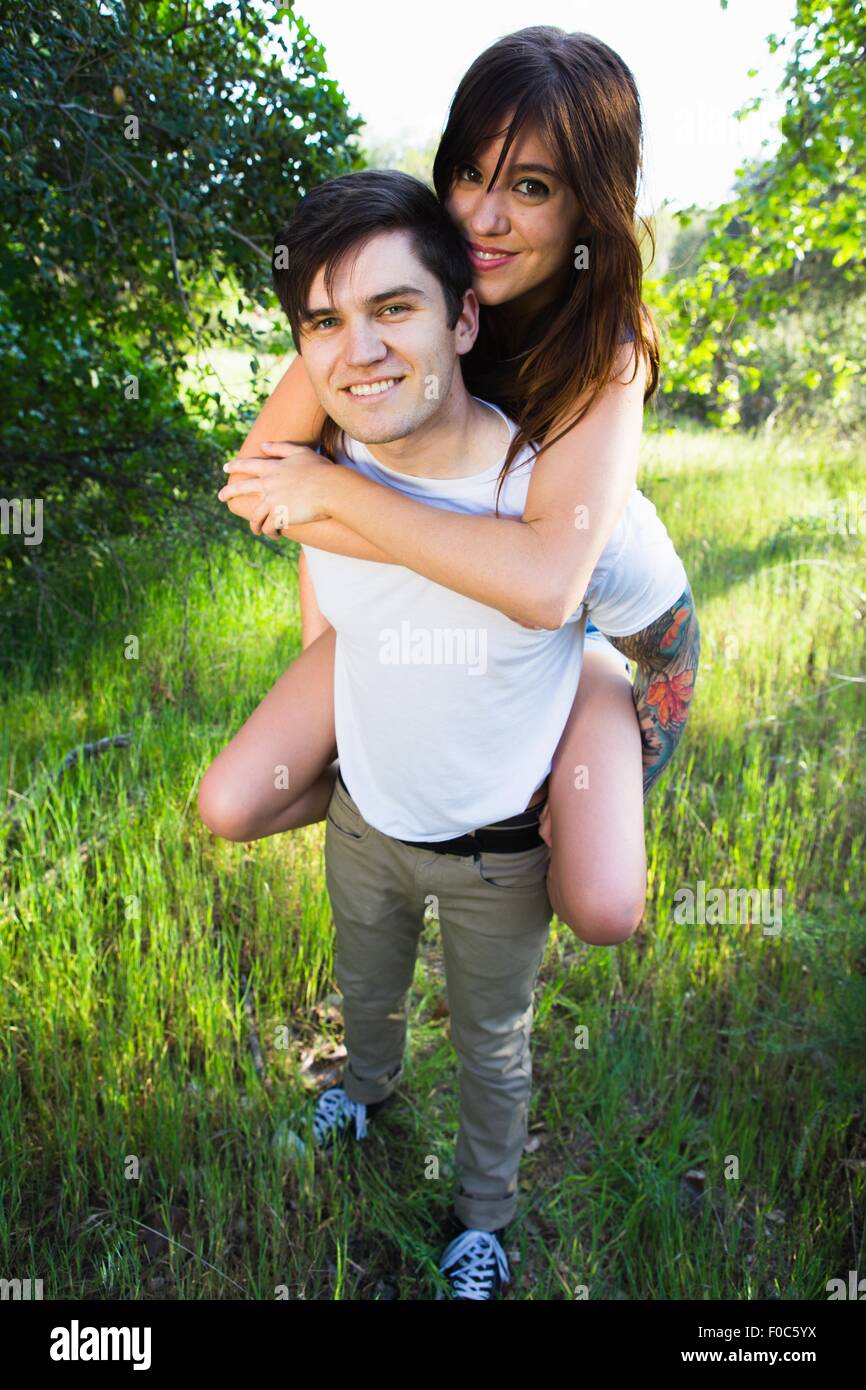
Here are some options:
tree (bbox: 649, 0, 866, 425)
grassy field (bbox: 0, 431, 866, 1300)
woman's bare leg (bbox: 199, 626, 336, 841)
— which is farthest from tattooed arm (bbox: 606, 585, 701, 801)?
tree (bbox: 649, 0, 866, 425)

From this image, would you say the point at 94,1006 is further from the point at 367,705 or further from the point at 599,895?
the point at 599,895

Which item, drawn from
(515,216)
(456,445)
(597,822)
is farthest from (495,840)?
(515,216)

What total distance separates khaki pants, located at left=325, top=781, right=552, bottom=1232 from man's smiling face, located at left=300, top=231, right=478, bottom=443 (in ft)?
2.65

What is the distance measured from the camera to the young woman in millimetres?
1693

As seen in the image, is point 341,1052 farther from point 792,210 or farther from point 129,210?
point 792,210

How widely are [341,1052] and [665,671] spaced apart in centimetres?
132

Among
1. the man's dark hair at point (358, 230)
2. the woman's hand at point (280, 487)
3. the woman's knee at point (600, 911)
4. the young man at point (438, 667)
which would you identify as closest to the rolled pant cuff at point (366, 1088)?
the young man at point (438, 667)

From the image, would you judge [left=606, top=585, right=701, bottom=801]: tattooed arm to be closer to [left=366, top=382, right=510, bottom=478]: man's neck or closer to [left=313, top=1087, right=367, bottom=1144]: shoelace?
[left=366, top=382, right=510, bottom=478]: man's neck

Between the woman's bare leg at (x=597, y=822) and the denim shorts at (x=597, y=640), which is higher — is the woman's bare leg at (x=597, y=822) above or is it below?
below

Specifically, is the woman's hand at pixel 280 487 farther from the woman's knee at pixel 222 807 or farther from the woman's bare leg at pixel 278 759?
the woman's knee at pixel 222 807

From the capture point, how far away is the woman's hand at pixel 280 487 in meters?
1.86

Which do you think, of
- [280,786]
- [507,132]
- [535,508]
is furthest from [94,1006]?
[507,132]
